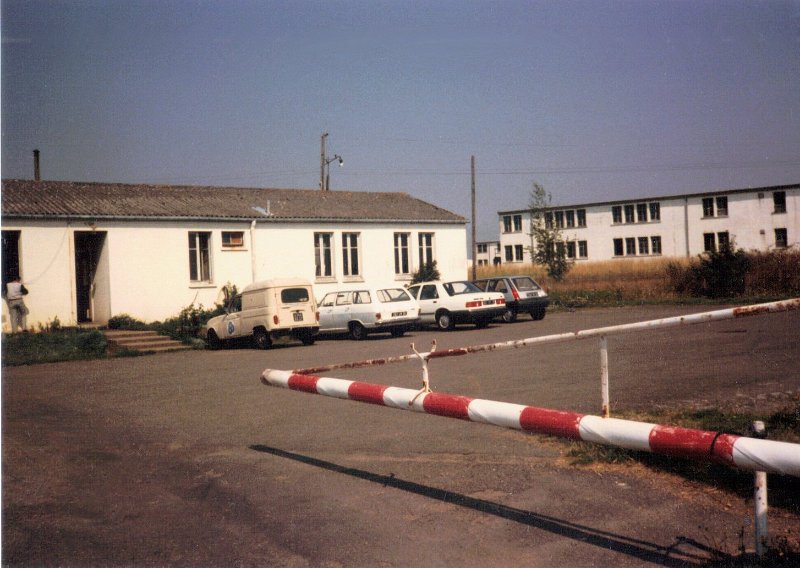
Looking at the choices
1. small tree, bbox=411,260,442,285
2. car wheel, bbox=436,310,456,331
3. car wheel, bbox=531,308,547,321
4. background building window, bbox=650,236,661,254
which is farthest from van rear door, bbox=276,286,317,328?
background building window, bbox=650,236,661,254

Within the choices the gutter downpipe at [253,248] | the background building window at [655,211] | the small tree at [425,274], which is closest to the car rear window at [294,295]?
the gutter downpipe at [253,248]

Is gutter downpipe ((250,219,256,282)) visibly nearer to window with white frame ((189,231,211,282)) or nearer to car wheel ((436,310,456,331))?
window with white frame ((189,231,211,282))

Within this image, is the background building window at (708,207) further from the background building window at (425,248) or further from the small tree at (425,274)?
the small tree at (425,274)

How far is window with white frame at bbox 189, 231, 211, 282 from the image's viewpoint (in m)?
29.4

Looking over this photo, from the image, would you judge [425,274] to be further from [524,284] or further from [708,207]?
[708,207]

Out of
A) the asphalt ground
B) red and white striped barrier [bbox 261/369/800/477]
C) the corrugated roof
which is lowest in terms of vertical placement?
the asphalt ground

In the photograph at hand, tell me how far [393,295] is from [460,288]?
2712mm

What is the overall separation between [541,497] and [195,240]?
84.5ft

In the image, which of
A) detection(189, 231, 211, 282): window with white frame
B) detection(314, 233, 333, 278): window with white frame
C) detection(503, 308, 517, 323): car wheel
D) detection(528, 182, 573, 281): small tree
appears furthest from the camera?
detection(528, 182, 573, 281): small tree

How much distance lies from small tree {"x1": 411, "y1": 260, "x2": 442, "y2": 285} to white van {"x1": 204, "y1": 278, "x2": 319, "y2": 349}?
1222 centimetres

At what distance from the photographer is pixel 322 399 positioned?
11.4m

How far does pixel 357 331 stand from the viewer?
80.4 feet

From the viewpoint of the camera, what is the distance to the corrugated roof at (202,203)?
2708 cm

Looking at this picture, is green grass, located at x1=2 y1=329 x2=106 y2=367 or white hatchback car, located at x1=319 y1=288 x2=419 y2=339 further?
white hatchback car, located at x1=319 y1=288 x2=419 y2=339
